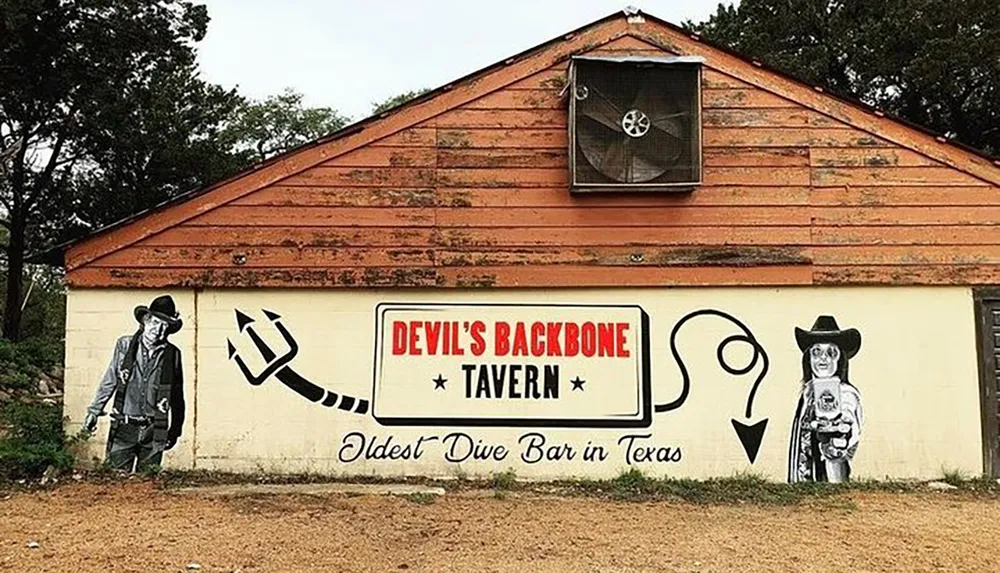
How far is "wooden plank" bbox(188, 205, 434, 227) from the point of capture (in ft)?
28.6

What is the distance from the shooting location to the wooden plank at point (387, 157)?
888cm

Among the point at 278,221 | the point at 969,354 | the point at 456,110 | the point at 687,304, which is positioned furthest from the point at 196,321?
the point at 969,354

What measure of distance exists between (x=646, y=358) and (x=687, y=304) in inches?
27.8

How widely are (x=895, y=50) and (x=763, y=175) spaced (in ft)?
67.4

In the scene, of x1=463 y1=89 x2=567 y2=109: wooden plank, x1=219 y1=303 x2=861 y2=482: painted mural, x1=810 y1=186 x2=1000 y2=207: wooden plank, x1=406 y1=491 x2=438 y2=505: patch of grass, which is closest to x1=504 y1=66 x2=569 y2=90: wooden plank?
x1=463 y1=89 x2=567 y2=109: wooden plank

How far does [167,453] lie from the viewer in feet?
28.4

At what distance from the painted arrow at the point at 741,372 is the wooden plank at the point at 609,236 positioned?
788mm

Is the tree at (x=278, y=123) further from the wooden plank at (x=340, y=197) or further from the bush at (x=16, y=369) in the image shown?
the wooden plank at (x=340, y=197)

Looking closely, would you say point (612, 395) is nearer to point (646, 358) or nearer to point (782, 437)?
point (646, 358)

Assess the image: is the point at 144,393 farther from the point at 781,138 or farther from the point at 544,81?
the point at 781,138

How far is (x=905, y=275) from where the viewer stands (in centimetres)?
877

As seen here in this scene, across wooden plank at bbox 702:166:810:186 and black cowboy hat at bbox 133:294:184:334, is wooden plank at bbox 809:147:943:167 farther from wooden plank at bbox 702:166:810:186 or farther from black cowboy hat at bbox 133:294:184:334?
black cowboy hat at bbox 133:294:184:334

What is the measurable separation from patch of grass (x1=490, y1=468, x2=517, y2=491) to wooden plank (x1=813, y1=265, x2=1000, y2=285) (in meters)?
3.70

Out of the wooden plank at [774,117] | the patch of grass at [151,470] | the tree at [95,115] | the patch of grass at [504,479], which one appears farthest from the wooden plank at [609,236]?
the tree at [95,115]
